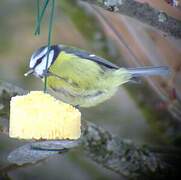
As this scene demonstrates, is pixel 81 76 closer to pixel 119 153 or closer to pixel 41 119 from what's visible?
pixel 41 119

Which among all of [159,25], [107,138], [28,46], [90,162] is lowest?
[90,162]

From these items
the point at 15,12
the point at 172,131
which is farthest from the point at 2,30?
the point at 172,131

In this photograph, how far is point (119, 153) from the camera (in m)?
1.63

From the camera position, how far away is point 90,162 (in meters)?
1.75

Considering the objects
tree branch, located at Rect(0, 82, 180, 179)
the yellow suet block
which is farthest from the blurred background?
the yellow suet block

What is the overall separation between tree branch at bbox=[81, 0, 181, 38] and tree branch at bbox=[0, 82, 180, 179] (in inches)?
13.2

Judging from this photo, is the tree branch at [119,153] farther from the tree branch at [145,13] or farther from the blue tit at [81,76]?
the tree branch at [145,13]

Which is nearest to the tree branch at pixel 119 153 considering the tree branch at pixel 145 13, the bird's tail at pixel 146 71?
the bird's tail at pixel 146 71

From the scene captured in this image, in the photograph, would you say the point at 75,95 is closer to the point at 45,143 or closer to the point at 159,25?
the point at 45,143

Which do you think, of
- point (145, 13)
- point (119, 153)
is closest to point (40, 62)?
point (145, 13)

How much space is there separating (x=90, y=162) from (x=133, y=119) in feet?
0.61

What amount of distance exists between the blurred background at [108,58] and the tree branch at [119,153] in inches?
3.3

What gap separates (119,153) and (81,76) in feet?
0.97

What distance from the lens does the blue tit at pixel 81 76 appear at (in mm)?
1416
